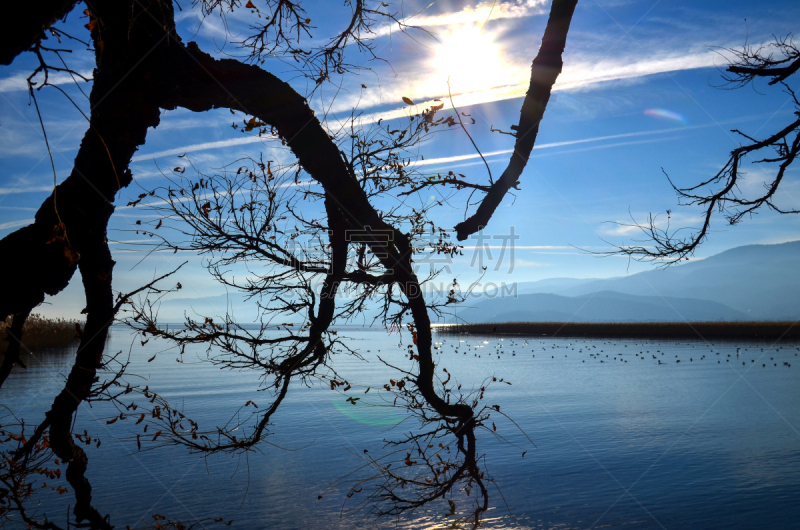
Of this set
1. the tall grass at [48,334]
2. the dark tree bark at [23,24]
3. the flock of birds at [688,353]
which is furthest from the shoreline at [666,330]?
the dark tree bark at [23,24]

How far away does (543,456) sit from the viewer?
15742 mm

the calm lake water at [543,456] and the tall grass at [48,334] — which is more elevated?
the tall grass at [48,334]

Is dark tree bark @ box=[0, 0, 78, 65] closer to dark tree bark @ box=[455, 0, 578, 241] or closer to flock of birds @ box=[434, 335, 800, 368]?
dark tree bark @ box=[455, 0, 578, 241]

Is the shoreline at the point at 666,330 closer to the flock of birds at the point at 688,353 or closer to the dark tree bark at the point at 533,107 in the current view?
the flock of birds at the point at 688,353

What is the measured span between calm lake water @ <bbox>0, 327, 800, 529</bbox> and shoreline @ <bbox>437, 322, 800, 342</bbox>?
22.8 m

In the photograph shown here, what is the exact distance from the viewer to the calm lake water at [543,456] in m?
11.4

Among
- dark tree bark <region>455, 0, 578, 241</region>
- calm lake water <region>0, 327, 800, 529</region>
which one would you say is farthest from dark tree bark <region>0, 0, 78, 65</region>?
dark tree bark <region>455, 0, 578, 241</region>

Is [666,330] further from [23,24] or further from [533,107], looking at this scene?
[23,24]

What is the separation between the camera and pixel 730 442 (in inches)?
653

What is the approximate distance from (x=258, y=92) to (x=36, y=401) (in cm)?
2560

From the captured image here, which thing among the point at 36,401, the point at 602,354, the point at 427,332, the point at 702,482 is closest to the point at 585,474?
the point at 702,482

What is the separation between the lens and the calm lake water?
11.4 m

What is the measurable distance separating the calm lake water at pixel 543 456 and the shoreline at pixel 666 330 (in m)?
22.8

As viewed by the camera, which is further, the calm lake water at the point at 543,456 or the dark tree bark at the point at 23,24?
the calm lake water at the point at 543,456
